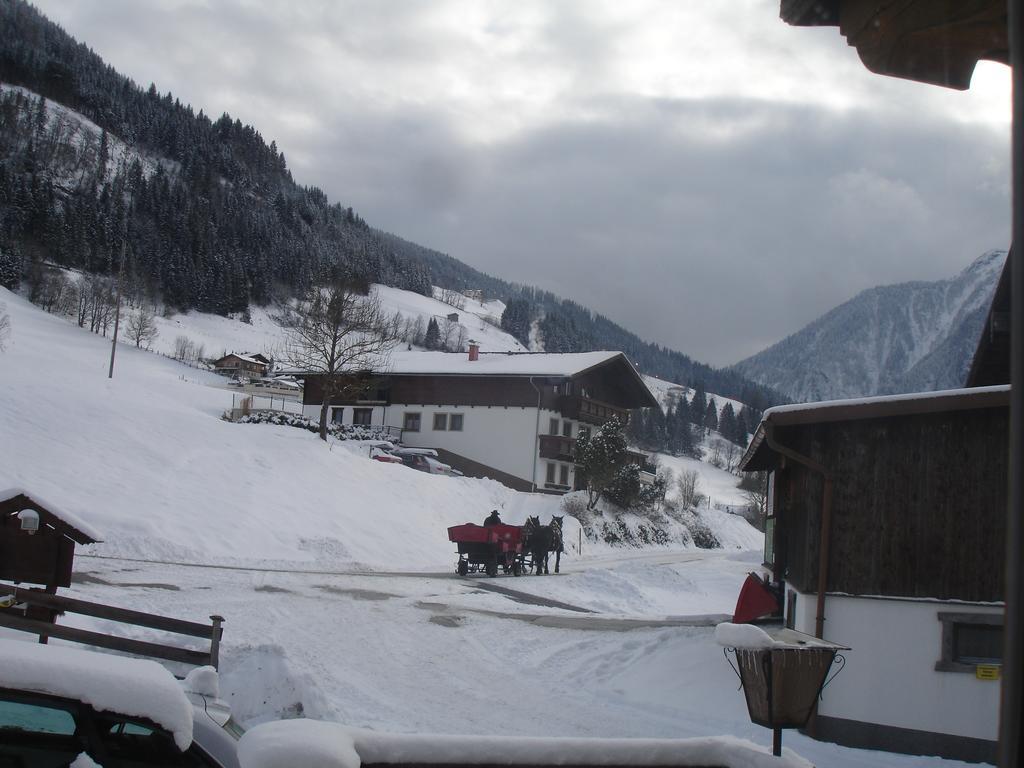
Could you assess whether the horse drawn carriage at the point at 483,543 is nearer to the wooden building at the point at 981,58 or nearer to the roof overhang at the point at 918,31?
the wooden building at the point at 981,58

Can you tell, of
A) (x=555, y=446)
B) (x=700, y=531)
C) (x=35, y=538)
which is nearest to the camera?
(x=35, y=538)

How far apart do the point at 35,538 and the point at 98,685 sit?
7.29m

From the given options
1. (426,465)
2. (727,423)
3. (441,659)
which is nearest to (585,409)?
(426,465)

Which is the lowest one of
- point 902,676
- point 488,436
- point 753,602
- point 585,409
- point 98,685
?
point 902,676

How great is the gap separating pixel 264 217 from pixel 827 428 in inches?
5970

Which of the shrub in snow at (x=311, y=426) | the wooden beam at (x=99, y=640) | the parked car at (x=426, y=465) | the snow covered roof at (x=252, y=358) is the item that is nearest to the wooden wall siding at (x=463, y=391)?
the shrub in snow at (x=311, y=426)

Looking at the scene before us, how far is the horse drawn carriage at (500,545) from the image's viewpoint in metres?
28.2

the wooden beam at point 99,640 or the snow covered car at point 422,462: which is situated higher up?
the snow covered car at point 422,462

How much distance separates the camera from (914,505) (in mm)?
12164

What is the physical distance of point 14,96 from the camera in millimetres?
138250

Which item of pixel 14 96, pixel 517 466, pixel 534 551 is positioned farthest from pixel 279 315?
pixel 534 551

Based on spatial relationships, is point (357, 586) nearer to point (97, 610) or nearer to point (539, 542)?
point (539, 542)

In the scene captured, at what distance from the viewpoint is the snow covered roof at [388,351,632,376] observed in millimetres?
53625

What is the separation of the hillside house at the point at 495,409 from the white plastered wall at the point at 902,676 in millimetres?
39921
